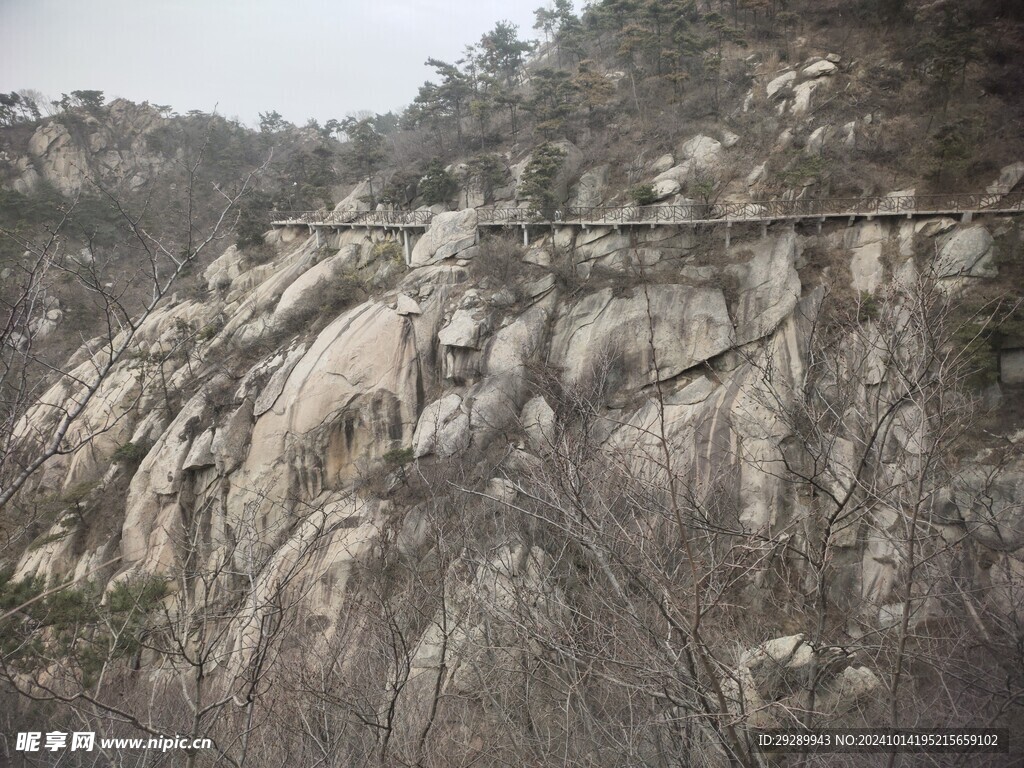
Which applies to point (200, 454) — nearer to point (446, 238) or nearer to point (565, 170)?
point (446, 238)

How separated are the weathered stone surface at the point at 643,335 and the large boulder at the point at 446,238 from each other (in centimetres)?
616

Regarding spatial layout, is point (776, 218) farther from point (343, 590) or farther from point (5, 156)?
point (5, 156)

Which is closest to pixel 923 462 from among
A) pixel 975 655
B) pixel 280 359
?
pixel 975 655

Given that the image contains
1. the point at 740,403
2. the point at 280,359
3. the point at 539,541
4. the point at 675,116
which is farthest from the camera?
the point at 675,116

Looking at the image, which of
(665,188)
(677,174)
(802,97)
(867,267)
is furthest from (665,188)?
(867,267)

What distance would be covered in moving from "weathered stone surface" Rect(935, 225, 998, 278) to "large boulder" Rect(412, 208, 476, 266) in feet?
49.1

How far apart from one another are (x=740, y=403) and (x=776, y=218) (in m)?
7.09

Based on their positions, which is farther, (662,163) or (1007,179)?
(662,163)

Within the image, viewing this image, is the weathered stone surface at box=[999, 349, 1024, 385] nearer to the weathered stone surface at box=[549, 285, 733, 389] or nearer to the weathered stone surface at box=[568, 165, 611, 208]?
the weathered stone surface at box=[549, 285, 733, 389]

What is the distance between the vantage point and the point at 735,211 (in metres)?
18.7

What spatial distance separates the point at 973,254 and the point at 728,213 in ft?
21.9

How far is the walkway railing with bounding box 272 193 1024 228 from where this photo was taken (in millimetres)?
16484

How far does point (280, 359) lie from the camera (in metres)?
19.9

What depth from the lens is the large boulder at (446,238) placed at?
21.4 metres
